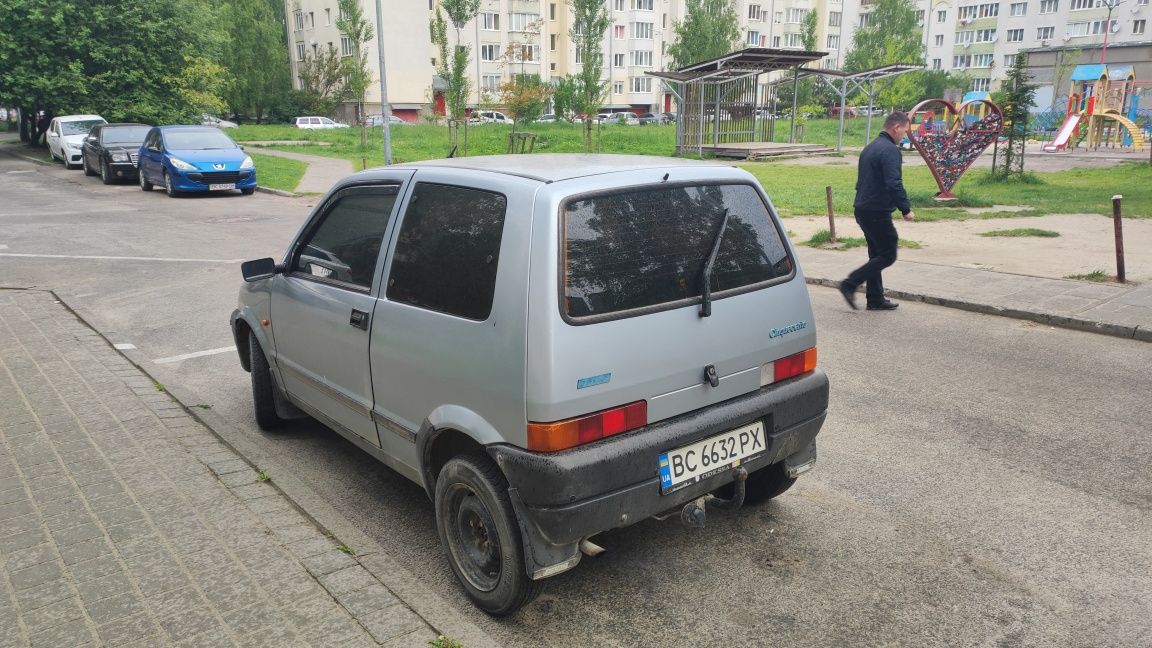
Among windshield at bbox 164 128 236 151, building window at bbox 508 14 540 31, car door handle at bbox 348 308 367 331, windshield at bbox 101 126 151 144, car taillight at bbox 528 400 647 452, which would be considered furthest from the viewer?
building window at bbox 508 14 540 31

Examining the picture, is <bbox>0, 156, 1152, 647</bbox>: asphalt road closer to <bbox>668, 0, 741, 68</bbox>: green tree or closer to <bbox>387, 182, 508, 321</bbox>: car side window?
<bbox>387, 182, 508, 321</bbox>: car side window

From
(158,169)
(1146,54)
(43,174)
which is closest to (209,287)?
(158,169)

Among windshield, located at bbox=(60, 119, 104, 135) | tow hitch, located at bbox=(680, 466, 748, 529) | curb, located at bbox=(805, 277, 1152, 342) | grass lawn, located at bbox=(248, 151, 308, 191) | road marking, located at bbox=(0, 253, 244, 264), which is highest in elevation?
windshield, located at bbox=(60, 119, 104, 135)

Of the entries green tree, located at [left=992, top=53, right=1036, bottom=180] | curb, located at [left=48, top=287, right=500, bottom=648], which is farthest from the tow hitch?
green tree, located at [left=992, top=53, right=1036, bottom=180]

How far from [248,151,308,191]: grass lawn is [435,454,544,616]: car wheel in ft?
62.4

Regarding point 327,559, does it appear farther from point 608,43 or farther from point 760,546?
point 608,43

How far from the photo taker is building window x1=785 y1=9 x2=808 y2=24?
89.9 m

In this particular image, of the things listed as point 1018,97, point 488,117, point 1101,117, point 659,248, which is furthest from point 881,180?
point 488,117

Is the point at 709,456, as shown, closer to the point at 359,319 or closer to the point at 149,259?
the point at 359,319

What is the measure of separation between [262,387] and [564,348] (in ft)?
9.66

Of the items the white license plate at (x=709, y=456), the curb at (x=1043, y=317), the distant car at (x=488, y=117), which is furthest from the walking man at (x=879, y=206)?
the distant car at (x=488, y=117)

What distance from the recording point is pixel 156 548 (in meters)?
3.64

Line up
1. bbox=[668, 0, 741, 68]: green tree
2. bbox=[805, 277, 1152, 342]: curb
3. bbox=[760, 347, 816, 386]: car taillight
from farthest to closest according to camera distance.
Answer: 1. bbox=[668, 0, 741, 68]: green tree
2. bbox=[805, 277, 1152, 342]: curb
3. bbox=[760, 347, 816, 386]: car taillight

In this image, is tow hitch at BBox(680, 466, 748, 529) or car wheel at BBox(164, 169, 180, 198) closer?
→ tow hitch at BBox(680, 466, 748, 529)
